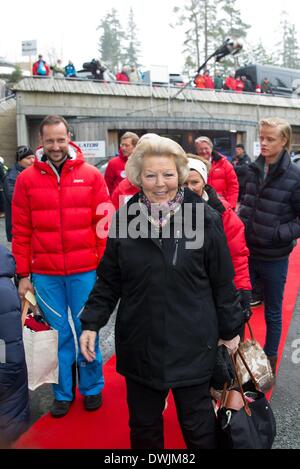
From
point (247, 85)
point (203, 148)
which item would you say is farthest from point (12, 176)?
point (247, 85)

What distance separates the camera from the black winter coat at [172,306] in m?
1.99

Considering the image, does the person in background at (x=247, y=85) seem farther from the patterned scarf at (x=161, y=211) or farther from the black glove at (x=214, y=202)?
the patterned scarf at (x=161, y=211)

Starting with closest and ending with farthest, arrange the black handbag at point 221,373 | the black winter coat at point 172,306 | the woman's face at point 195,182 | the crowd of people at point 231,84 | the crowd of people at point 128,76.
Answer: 1. the black winter coat at point 172,306
2. the black handbag at point 221,373
3. the woman's face at point 195,182
4. the crowd of people at point 128,76
5. the crowd of people at point 231,84

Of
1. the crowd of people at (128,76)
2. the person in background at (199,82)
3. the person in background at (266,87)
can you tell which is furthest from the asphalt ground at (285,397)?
the person in background at (266,87)

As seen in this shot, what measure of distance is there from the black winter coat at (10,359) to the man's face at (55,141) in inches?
29.9

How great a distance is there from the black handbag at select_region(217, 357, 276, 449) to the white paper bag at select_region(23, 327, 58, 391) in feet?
4.04

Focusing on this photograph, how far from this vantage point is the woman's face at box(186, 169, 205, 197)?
2695mm

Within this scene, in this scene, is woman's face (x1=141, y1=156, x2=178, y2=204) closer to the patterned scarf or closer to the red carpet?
the patterned scarf

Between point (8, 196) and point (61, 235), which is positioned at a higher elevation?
point (8, 196)

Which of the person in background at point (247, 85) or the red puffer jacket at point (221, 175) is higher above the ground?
the person in background at point (247, 85)

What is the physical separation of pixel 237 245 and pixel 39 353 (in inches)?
57.5

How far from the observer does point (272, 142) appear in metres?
3.16

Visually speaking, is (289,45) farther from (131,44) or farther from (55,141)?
(55,141)

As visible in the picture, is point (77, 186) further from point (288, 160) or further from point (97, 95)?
point (97, 95)
